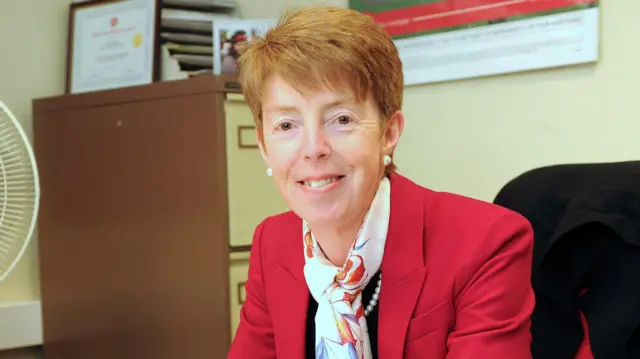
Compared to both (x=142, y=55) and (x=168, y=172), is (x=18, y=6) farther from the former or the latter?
(x=168, y=172)

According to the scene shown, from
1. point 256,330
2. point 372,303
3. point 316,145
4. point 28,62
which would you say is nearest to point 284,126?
point 316,145

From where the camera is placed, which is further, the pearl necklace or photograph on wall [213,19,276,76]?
photograph on wall [213,19,276,76]

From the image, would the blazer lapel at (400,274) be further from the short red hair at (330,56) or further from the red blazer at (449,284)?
the short red hair at (330,56)

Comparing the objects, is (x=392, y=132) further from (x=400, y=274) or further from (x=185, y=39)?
(x=185, y=39)

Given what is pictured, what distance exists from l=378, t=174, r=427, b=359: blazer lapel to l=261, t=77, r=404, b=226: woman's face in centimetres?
8

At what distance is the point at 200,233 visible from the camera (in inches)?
71.2

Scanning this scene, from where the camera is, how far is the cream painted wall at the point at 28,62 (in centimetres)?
223

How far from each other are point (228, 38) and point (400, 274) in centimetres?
115

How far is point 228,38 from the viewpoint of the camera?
2.09 m

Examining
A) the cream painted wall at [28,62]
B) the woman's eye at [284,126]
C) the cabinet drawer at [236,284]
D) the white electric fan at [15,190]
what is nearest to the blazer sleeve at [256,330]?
the woman's eye at [284,126]

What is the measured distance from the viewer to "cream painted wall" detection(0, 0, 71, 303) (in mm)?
2230

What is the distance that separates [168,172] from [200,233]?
0.18 meters

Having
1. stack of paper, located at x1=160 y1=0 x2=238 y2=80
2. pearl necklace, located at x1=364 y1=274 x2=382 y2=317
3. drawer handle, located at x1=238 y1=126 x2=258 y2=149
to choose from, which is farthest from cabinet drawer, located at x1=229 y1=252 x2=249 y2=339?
pearl necklace, located at x1=364 y1=274 x2=382 y2=317

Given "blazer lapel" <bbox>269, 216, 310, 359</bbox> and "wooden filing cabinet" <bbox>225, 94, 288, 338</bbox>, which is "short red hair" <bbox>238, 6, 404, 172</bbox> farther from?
"wooden filing cabinet" <bbox>225, 94, 288, 338</bbox>
